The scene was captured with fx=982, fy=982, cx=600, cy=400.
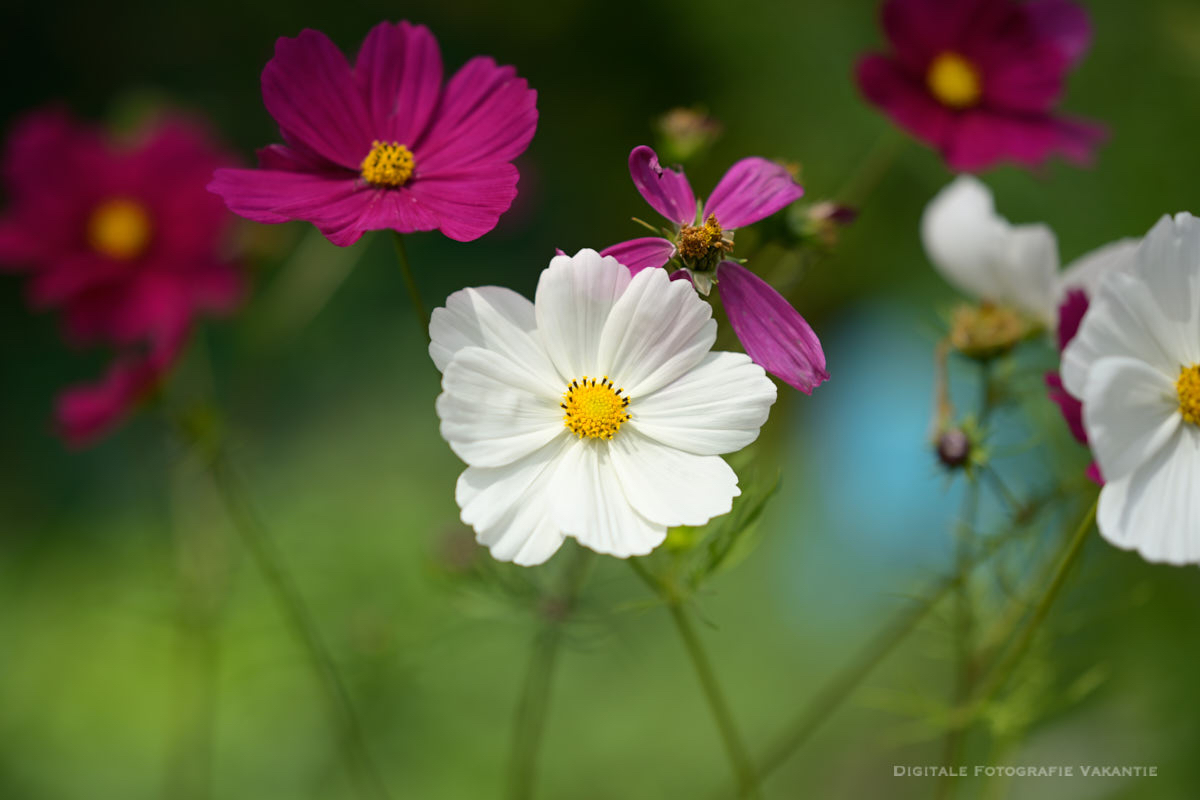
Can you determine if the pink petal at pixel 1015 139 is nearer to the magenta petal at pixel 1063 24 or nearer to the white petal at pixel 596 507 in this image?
the magenta petal at pixel 1063 24

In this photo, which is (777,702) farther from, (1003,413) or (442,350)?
(442,350)

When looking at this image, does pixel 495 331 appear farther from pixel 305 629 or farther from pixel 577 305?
pixel 305 629

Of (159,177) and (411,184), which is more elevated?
(159,177)

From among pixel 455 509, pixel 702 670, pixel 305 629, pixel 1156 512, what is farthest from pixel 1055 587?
pixel 455 509

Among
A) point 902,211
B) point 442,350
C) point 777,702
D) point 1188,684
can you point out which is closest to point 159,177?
point 442,350

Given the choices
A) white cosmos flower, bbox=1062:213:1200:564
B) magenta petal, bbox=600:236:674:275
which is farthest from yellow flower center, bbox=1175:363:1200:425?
magenta petal, bbox=600:236:674:275

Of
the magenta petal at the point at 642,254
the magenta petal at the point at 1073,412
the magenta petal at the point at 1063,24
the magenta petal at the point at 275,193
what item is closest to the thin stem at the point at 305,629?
the magenta petal at the point at 275,193

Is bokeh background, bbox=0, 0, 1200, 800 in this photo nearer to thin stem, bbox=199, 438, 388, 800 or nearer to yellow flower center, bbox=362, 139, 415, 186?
thin stem, bbox=199, 438, 388, 800
